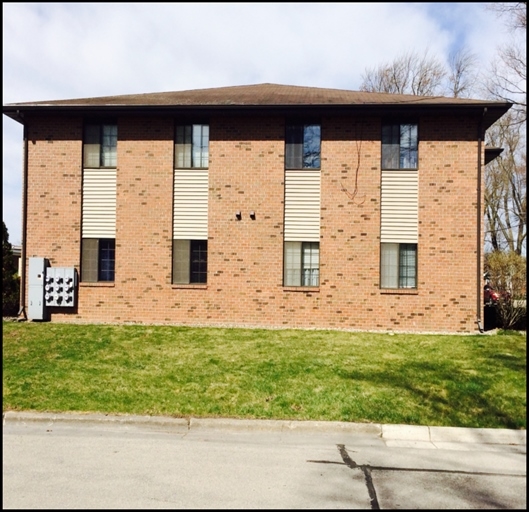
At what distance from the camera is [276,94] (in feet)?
55.0

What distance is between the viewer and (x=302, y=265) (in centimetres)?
1469

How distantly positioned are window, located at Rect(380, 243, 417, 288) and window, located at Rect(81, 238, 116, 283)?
25.9 ft

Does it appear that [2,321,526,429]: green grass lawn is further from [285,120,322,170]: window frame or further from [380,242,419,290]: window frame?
[285,120,322,170]: window frame

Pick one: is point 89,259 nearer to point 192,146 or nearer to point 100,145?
point 100,145

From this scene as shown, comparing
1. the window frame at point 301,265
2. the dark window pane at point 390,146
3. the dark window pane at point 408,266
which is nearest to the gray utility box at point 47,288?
the window frame at point 301,265

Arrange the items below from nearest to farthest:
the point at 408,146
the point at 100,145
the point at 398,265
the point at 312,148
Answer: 1. the point at 398,265
2. the point at 408,146
3. the point at 312,148
4. the point at 100,145

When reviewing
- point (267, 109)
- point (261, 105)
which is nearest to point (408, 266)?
point (267, 109)

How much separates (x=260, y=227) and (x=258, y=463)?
942 cm

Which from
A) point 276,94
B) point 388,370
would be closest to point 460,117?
point 276,94

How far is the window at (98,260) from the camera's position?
49.6 ft

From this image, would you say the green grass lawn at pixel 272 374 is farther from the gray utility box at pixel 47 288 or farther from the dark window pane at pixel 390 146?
the dark window pane at pixel 390 146

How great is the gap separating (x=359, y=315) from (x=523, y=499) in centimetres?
950

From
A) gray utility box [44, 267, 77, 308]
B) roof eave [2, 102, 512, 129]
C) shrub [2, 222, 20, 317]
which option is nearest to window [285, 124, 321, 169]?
roof eave [2, 102, 512, 129]

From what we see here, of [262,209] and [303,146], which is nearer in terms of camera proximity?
[262,209]
